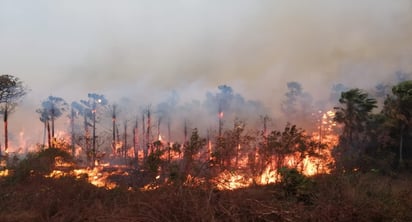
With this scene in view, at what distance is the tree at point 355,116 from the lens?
33781 millimetres

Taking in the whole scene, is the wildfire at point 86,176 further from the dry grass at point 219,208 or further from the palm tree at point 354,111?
the palm tree at point 354,111

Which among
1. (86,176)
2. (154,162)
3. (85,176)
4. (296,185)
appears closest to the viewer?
(296,185)

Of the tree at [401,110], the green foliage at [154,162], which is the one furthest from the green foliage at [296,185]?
Answer: the tree at [401,110]

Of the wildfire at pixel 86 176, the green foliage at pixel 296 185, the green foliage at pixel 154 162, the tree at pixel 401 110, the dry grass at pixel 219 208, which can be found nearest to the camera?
the dry grass at pixel 219 208

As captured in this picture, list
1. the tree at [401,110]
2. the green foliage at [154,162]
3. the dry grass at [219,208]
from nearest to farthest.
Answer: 1. the dry grass at [219,208]
2. the green foliage at [154,162]
3. the tree at [401,110]

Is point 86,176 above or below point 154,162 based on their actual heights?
below

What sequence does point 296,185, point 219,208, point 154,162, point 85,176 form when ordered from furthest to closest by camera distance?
point 154,162, point 85,176, point 296,185, point 219,208

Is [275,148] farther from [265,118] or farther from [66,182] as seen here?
[265,118]

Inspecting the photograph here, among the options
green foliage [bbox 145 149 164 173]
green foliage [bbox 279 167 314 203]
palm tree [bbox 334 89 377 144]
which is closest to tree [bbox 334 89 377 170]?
palm tree [bbox 334 89 377 144]

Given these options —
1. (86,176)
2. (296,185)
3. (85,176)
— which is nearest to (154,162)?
(86,176)

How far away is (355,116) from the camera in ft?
111

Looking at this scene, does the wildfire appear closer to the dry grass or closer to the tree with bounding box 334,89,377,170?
the dry grass

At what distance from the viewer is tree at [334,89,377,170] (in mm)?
33781

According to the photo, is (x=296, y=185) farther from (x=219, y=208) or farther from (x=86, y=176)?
(x=86, y=176)
